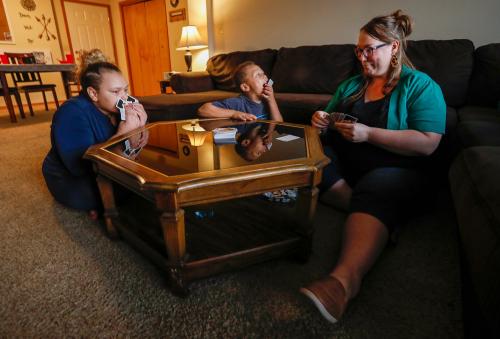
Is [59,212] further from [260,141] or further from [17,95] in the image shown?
[17,95]

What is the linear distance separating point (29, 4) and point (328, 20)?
507 centimetres

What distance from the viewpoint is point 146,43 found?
521 centimetres

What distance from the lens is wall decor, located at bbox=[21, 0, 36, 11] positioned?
4.67 metres

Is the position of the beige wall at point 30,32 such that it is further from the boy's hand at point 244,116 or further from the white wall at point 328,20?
the boy's hand at point 244,116

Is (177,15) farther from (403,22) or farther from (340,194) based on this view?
(340,194)

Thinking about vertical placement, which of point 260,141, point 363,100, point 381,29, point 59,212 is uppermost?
point 381,29

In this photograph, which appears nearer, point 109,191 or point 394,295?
point 394,295

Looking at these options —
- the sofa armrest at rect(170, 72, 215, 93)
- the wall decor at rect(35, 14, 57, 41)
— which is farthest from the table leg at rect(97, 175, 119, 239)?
the wall decor at rect(35, 14, 57, 41)

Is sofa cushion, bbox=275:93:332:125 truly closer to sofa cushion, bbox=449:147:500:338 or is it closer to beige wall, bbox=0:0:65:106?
sofa cushion, bbox=449:147:500:338

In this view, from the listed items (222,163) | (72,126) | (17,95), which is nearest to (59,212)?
(72,126)

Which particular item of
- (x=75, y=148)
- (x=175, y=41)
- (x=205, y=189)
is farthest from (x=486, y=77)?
(x=175, y=41)

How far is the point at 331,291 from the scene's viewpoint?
73 cm

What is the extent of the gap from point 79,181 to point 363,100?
53.9 inches

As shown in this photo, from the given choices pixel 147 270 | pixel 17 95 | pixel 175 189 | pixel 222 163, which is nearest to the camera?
pixel 175 189
